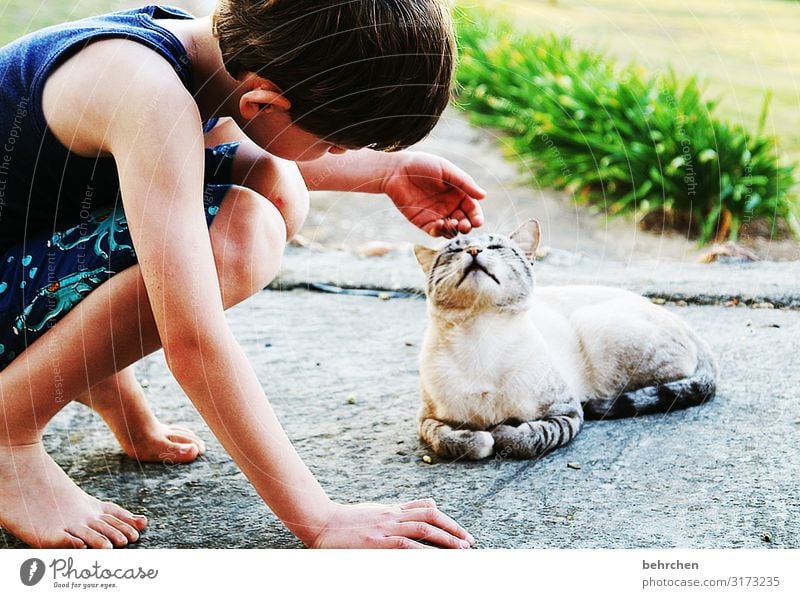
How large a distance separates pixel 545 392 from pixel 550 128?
0.89 meters

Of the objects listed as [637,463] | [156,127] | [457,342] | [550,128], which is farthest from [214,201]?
[550,128]

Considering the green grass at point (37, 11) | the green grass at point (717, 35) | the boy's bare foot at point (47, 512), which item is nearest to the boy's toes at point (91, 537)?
the boy's bare foot at point (47, 512)

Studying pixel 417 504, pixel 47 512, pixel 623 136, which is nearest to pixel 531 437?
pixel 417 504

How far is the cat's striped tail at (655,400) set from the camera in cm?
106

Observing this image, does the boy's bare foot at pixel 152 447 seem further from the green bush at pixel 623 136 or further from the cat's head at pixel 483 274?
the green bush at pixel 623 136

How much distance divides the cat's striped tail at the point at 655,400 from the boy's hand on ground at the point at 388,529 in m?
0.28

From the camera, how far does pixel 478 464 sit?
979mm

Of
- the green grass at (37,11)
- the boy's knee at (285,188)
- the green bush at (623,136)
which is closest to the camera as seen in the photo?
the boy's knee at (285,188)

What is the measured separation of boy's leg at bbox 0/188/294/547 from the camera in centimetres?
84

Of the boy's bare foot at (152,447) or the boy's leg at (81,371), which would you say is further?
the boy's bare foot at (152,447)

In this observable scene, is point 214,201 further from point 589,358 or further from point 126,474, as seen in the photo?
point 589,358

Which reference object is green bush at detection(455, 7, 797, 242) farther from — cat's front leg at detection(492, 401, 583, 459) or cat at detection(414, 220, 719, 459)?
cat's front leg at detection(492, 401, 583, 459)

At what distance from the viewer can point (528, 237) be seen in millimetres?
1049

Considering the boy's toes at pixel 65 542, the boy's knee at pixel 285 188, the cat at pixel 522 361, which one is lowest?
the boy's toes at pixel 65 542
